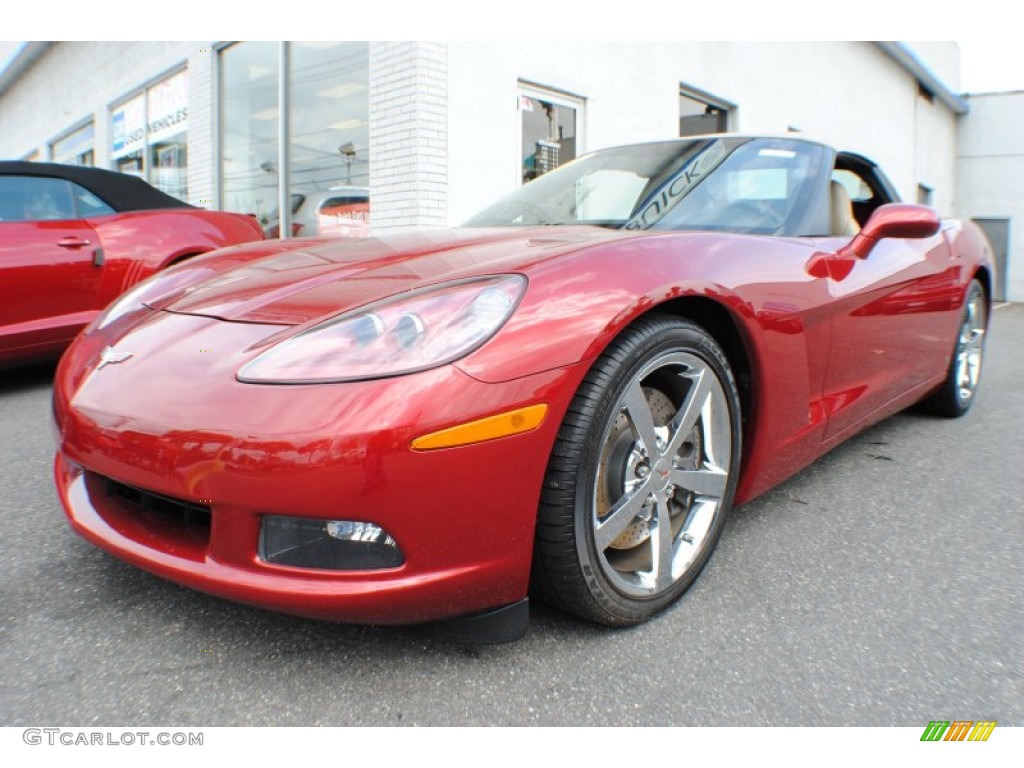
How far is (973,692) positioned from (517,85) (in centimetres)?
606

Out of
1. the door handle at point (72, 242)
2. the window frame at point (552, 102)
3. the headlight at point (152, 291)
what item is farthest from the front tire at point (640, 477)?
the window frame at point (552, 102)

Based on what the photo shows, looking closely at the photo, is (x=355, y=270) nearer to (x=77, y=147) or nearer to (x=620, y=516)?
(x=620, y=516)

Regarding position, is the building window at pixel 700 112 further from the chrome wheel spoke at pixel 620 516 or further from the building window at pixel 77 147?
the building window at pixel 77 147

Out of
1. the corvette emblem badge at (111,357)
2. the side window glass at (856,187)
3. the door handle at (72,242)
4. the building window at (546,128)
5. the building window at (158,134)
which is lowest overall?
the corvette emblem badge at (111,357)

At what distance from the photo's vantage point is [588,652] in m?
1.53

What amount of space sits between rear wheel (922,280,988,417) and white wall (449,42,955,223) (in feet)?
12.1

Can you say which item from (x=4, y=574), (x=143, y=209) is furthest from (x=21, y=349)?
(x=4, y=574)

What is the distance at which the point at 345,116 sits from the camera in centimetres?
689

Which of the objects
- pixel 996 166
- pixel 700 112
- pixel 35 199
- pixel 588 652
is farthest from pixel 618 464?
pixel 996 166

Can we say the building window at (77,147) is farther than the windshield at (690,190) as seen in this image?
Yes

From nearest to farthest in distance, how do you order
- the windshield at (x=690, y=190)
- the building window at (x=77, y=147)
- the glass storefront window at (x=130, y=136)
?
1. the windshield at (x=690, y=190)
2. the glass storefront window at (x=130, y=136)
3. the building window at (x=77, y=147)

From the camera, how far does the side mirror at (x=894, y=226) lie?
2283 mm

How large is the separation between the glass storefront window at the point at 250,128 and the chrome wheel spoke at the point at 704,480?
6.85 m

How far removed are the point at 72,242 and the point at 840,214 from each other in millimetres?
3737
